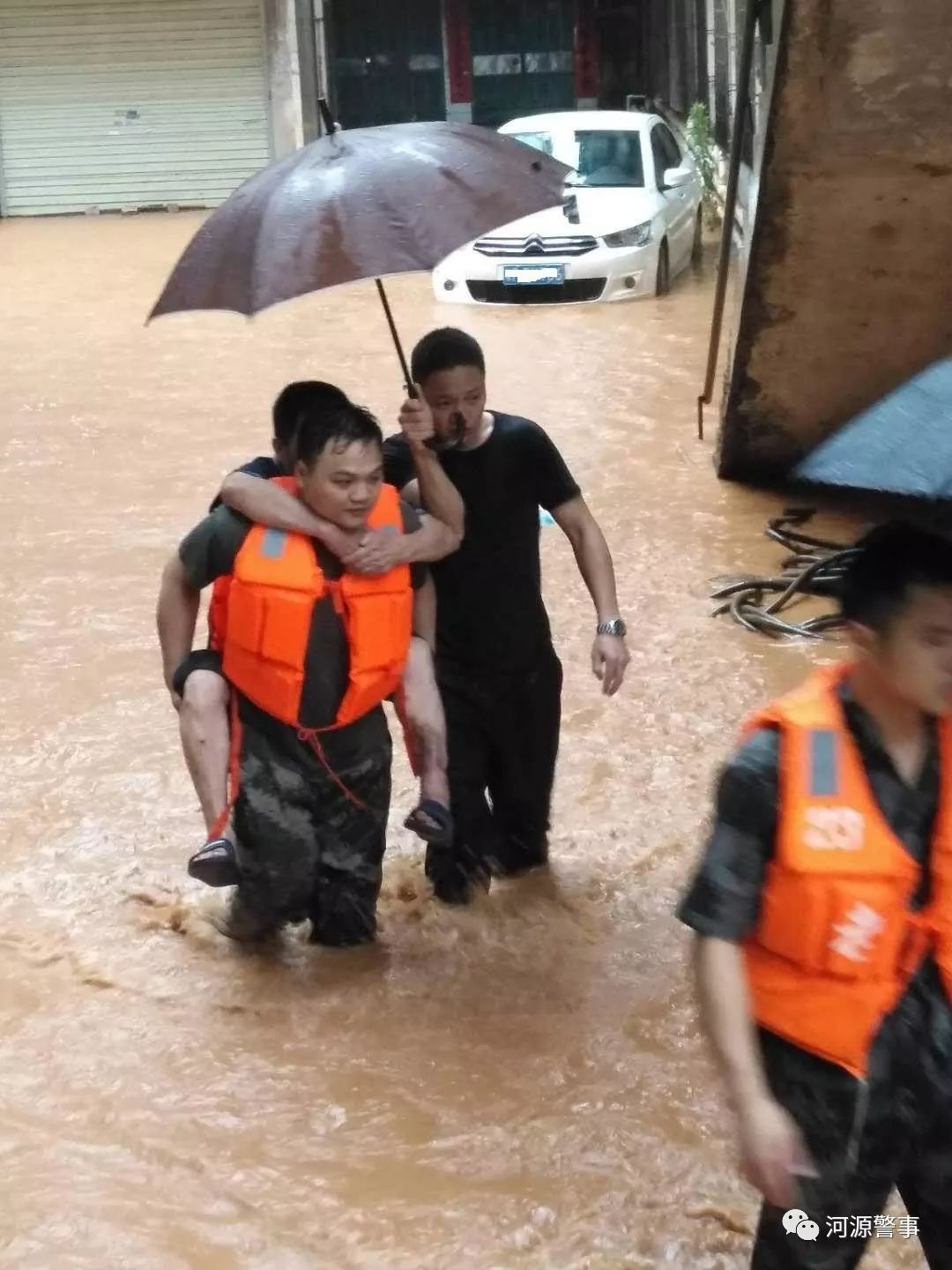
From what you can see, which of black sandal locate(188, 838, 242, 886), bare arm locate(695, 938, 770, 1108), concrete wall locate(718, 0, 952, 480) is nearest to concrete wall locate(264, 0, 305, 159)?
concrete wall locate(718, 0, 952, 480)

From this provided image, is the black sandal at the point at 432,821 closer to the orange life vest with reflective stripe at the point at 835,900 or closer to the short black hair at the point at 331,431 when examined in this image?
the short black hair at the point at 331,431

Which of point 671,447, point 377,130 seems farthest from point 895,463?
point 671,447

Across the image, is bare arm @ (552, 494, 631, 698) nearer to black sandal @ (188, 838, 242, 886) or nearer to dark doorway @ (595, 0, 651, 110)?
black sandal @ (188, 838, 242, 886)

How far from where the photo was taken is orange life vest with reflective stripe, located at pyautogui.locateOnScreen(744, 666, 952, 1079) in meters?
2.04

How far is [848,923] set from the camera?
81.1 inches

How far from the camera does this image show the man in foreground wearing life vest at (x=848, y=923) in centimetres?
202

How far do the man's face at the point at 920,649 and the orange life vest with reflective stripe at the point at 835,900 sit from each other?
94 millimetres

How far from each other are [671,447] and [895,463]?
7.43 m

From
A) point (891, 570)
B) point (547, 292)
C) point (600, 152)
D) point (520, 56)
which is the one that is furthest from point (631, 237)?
point (520, 56)

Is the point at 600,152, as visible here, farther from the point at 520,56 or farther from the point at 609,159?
the point at 520,56

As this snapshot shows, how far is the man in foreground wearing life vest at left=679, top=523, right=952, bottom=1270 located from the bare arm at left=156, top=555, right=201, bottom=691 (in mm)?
1960

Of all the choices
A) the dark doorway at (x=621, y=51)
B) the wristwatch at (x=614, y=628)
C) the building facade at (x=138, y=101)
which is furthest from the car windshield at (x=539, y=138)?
the dark doorway at (x=621, y=51)

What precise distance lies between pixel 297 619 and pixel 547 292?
10.8m

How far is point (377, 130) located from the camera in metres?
3.84
